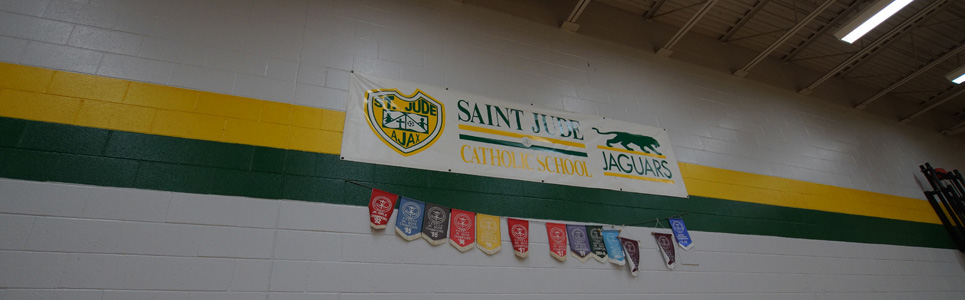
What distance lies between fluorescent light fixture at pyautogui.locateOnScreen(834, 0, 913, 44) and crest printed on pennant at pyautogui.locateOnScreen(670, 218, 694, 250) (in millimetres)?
2408

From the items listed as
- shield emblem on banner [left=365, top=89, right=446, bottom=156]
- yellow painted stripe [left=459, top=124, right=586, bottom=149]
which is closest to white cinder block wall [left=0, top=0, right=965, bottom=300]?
shield emblem on banner [left=365, top=89, right=446, bottom=156]

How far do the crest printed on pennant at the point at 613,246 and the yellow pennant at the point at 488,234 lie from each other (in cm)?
83

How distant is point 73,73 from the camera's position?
230 cm

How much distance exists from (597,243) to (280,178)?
2094 millimetres

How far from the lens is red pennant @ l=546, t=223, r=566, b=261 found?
2.77m

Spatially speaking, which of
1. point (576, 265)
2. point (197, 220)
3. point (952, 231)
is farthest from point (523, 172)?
point (952, 231)

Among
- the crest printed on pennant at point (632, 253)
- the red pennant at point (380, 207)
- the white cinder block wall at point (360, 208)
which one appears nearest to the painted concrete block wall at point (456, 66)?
the white cinder block wall at point (360, 208)

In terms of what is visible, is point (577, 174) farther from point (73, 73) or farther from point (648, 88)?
point (73, 73)

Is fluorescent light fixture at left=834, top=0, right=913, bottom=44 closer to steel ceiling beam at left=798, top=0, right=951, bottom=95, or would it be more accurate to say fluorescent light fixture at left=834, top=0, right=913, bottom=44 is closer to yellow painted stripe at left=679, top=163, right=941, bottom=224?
steel ceiling beam at left=798, top=0, right=951, bottom=95

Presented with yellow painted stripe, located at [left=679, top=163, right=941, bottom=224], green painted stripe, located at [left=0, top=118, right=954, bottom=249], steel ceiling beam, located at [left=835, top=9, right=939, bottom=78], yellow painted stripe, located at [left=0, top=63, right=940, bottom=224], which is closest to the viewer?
green painted stripe, located at [left=0, top=118, right=954, bottom=249]

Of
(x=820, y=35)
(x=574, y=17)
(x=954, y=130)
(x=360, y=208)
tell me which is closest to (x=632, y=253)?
(x=360, y=208)

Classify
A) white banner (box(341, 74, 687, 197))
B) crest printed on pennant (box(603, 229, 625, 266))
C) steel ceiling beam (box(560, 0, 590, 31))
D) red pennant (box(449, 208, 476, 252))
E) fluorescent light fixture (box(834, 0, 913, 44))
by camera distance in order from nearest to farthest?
red pennant (box(449, 208, 476, 252)) → white banner (box(341, 74, 687, 197)) → crest printed on pennant (box(603, 229, 625, 266)) → fluorescent light fixture (box(834, 0, 913, 44)) → steel ceiling beam (box(560, 0, 590, 31))

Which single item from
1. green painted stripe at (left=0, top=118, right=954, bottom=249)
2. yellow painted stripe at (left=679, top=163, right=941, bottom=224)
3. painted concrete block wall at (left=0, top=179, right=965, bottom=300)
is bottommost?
painted concrete block wall at (left=0, top=179, right=965, bottom=300)

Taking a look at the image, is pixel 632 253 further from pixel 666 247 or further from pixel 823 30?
pixel 823 30
